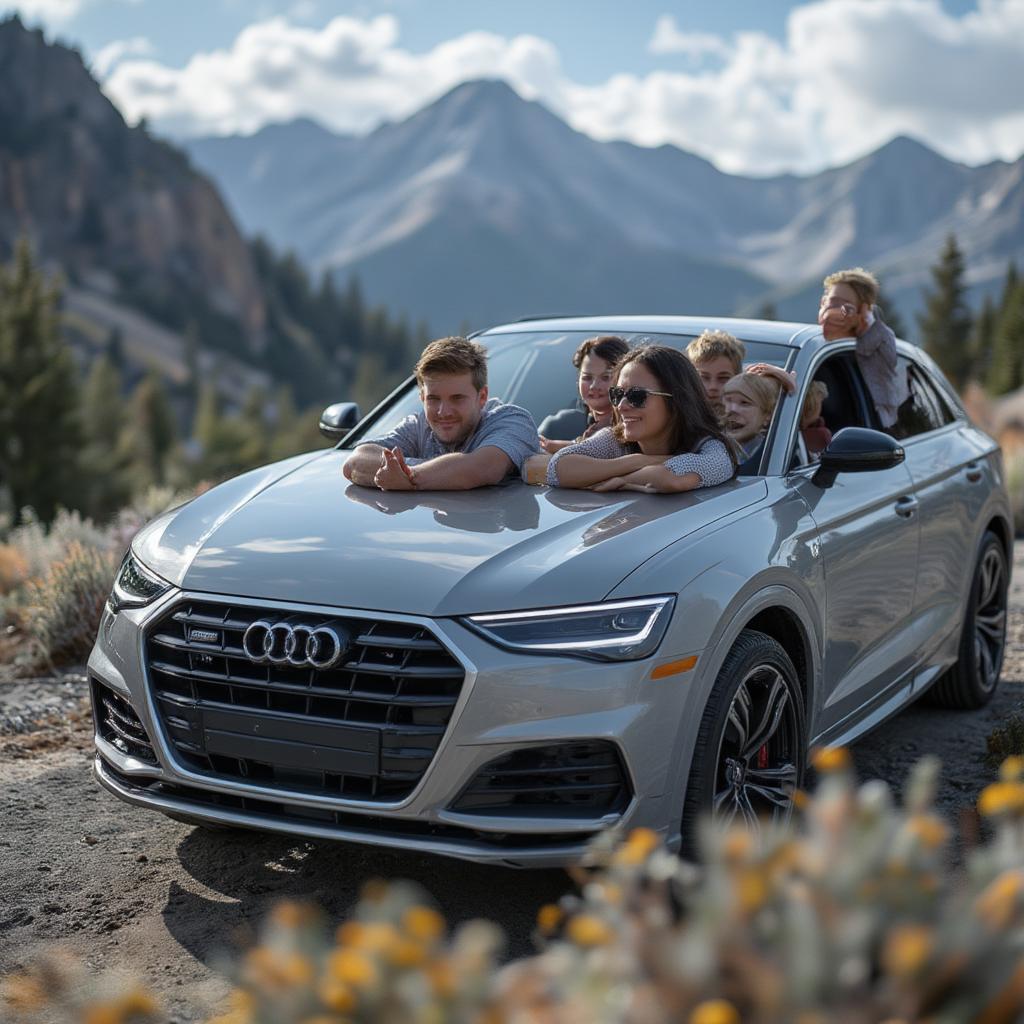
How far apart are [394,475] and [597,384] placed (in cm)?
104

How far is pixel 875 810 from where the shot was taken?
166 cm

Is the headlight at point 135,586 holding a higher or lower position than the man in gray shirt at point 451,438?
lower

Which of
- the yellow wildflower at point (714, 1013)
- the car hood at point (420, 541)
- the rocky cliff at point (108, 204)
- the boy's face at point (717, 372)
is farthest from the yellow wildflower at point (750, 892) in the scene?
the rocky cliff at point (108, 204)

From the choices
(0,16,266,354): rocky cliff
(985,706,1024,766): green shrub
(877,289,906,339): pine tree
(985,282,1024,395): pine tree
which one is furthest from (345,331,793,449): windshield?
(0,16,266,354): rocky cliff

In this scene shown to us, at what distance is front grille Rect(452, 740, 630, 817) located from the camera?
3320 millimetres

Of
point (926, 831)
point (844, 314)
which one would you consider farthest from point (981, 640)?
point (926, 831)

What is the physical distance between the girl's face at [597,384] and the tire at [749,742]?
1486mm

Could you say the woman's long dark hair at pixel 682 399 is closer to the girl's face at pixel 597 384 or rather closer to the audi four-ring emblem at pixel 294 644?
the girl's face at pixel 597 384

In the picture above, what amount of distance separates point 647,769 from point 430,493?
143 cm

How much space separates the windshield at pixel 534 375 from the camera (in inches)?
210

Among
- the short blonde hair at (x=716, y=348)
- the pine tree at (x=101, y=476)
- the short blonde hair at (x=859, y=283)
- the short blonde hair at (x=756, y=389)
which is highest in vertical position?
the short blonde hair at (x=859, y=283)

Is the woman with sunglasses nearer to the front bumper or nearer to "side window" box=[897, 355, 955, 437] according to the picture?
the front bumper

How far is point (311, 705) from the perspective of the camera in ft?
11.2

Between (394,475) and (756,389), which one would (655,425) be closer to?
(756,389)
